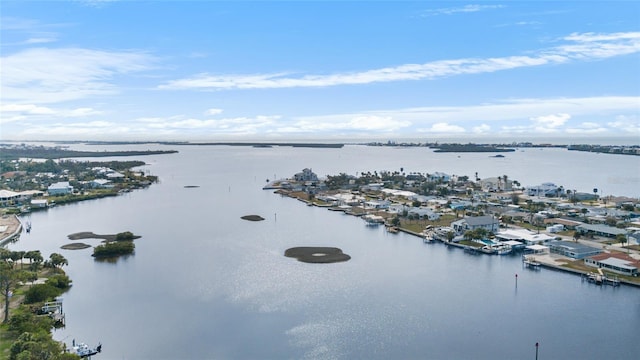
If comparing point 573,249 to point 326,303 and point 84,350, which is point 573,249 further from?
point 84,350

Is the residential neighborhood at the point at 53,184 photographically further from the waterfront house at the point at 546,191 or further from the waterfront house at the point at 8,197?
the waterfront house at the point at 546,191

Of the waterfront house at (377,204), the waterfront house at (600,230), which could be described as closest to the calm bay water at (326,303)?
the waterfront house at (600,230)

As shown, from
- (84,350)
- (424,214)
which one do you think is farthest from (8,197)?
(424,214)

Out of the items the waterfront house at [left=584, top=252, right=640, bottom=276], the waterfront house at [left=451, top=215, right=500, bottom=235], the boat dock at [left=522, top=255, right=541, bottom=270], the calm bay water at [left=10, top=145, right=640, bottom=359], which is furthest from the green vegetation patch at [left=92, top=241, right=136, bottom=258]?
the waterfront house at [left=584, top=252, right=640, bottom=276]

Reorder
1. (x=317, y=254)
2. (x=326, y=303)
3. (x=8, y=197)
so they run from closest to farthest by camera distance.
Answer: (x=326, y=303), (x=317, y=254), (x=8, y=197)

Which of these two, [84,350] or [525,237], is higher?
[525,237]

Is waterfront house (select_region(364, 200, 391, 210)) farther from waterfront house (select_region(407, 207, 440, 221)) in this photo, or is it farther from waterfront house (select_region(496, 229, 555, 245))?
waterfront house (select_region(496, 229, 555, 245))

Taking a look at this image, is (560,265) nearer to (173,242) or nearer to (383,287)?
(383,287)
